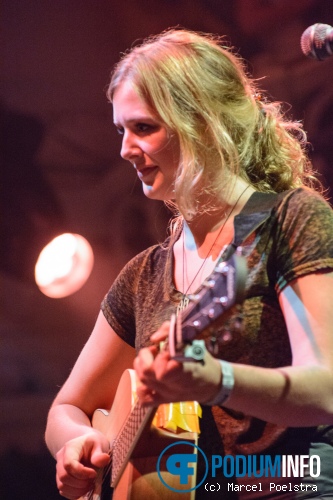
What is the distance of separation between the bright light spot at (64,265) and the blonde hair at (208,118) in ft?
5.78

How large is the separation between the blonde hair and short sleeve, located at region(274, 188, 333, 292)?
0.31m

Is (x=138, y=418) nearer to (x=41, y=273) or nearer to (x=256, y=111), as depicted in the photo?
(x=256, y=111)

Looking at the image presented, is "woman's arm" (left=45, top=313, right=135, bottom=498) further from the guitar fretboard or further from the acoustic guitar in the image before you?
the guitar fretboard

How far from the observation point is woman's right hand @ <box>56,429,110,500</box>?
1.93m

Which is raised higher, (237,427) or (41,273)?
(41,273)

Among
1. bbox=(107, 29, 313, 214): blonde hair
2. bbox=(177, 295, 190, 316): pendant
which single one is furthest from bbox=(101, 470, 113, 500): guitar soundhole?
bbox=(107, 29, 313, 214): blonde hair

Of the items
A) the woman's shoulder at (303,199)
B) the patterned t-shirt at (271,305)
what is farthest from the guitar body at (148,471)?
the woman's shoulder at (303,199)

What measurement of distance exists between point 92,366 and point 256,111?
41.4 inches

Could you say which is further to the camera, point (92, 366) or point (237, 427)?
point (92, 366)

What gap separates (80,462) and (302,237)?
953 mm

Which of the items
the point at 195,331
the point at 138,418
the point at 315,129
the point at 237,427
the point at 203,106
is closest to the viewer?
the point at 195,331

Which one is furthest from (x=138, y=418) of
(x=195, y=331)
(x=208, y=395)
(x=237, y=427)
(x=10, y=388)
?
(x=10, y=388)

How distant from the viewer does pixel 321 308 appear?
1.50 meters

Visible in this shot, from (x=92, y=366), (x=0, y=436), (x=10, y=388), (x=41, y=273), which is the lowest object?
(x=0, y=436)
